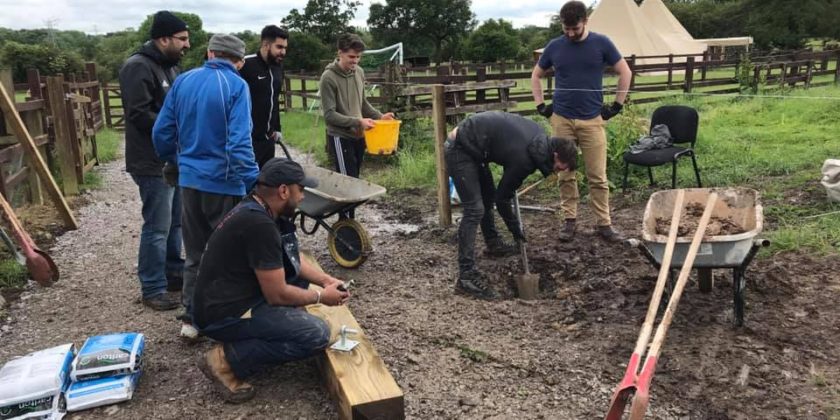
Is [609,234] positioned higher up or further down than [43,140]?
further down

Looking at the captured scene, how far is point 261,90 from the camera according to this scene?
15.6 ft

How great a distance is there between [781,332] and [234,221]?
301 centimetres

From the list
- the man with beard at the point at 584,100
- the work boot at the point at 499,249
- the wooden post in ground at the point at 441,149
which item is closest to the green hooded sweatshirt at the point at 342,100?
the wooden post in ground at the point at 441,149

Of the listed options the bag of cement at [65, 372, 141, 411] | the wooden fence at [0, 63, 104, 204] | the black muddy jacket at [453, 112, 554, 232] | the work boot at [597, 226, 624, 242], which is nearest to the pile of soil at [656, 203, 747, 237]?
the black muddy jacket at [453, 112, 554, 232]

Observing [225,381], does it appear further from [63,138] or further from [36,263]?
[63,138]

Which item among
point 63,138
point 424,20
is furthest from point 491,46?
point 63,138

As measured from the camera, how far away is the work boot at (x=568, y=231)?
17.4 feet

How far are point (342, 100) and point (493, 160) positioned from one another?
158 centimetres

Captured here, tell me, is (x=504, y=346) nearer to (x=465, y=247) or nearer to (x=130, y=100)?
(x=465, y=247)

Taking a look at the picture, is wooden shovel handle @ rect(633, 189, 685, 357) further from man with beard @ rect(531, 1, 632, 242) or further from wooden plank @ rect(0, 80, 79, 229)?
wooden plank @ rect(0, 80, 79, 229)

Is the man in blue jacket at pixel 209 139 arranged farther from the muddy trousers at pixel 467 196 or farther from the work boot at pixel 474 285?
the work boot at pixel 474 285

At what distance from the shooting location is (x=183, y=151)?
3.56m

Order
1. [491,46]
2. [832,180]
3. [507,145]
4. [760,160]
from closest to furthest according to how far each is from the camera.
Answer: [507,145] < [832,180] < [760,160] < [491,46]

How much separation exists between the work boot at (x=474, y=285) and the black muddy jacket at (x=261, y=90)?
75.1 inches
